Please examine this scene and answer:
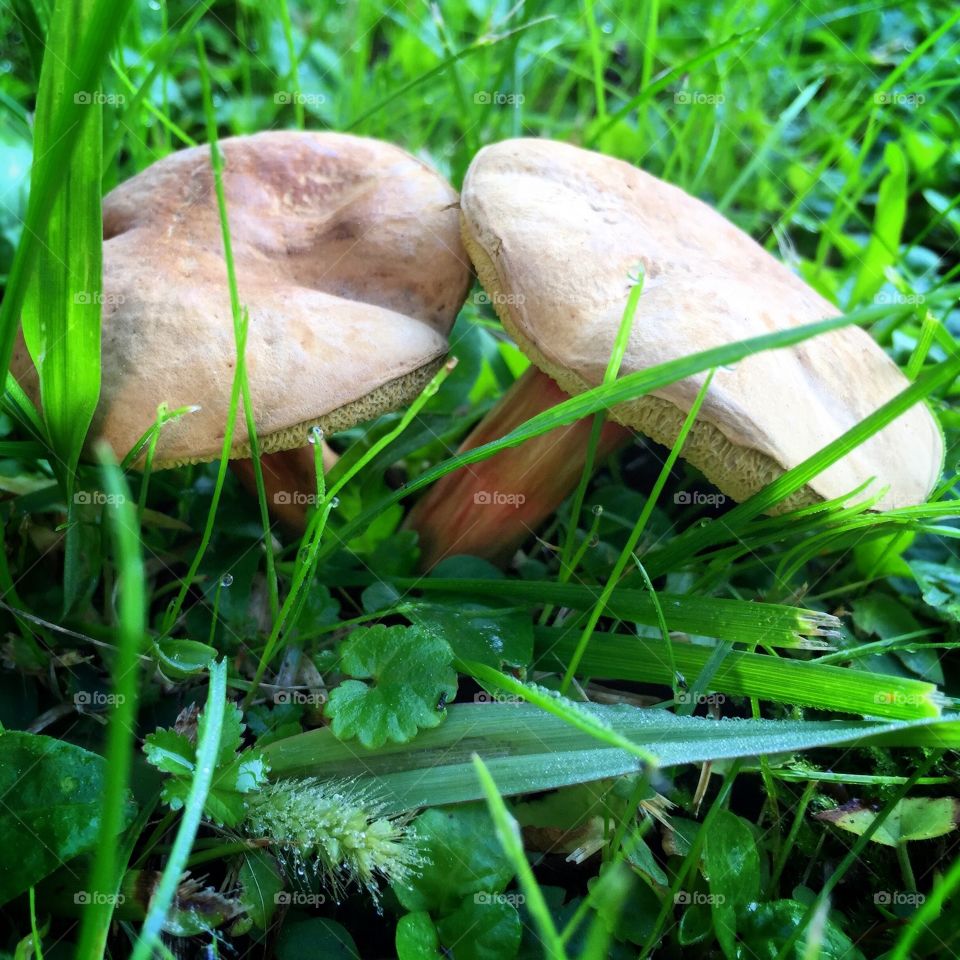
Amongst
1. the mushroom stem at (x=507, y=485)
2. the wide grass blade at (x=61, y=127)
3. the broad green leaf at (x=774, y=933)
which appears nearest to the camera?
the wide grass blade at (x=61, y=127)

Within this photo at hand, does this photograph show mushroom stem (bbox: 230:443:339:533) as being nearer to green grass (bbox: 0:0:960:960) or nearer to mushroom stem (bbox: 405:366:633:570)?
green grass (bbox: 0:0:960:960)

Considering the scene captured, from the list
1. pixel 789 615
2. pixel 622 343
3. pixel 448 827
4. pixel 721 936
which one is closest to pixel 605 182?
pixel 622 343

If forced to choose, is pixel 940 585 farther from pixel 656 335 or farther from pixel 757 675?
pixel 656 335

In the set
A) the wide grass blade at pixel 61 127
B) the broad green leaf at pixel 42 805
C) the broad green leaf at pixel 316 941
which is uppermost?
the wide grass blade at pixel 61 127

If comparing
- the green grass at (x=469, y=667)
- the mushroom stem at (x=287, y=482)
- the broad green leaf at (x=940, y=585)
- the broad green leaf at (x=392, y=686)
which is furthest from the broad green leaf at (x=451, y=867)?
the broad green leaf at (x=940, y=585)

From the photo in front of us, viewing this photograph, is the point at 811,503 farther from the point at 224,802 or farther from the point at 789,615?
the point at 224,802

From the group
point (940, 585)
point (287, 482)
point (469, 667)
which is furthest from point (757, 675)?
point (287, 482)

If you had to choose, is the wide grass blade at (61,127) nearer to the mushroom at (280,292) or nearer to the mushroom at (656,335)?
the mushroom at (280,292)
